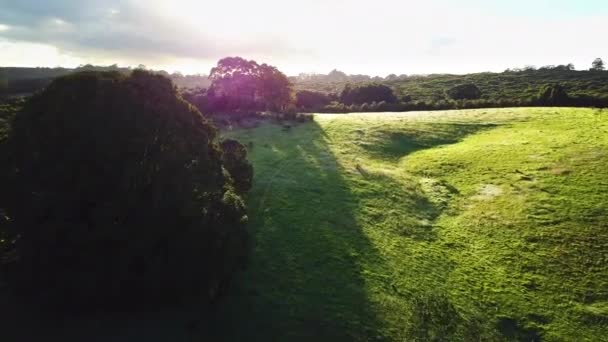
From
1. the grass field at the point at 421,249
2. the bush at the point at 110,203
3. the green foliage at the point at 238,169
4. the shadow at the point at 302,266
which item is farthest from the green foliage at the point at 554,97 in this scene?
the bush at the point at 110,203

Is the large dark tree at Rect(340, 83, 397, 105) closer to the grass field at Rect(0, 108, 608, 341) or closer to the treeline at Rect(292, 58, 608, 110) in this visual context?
the treeline at Rect(292, 58, 608, 110)

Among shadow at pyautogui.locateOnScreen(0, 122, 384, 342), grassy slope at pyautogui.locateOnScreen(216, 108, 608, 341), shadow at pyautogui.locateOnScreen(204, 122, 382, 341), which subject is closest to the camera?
shadow at pyautogui.locateOnScreen(0, 122, 384, 342)

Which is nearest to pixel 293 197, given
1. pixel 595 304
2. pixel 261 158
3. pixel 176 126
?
pixel 261 158

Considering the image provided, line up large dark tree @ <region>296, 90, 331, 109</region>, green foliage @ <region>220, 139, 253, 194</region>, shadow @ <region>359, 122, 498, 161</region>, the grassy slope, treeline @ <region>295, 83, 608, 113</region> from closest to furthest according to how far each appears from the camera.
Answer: the grassy slope
green foliage @ <region>220, 139, 253, 194</region>
shadow @ <region>359, 122, 498, 161</region>
treeline @ <region>295, 83, 608, 113</region>
large dark tree @ <region>296, 90, 331, 109</region>

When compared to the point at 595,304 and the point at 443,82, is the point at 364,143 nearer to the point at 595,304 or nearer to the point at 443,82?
the point at 595,304

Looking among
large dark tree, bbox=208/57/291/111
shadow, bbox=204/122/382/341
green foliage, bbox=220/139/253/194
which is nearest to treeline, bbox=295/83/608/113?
large dark tree, bbox=208/57/291/111

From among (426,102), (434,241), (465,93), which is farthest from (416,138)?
(465,93)

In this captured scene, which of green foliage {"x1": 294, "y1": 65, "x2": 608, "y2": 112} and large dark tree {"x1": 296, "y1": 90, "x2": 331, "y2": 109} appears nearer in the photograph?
green foliage {"x1": 294, "y1": 65, "x2": 608, "y2": 112}

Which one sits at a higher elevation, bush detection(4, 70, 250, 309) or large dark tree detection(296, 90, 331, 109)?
large dark tree detection(296, 90, 331, 109)

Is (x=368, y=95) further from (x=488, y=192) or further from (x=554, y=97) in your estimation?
(x=488, y=192)
